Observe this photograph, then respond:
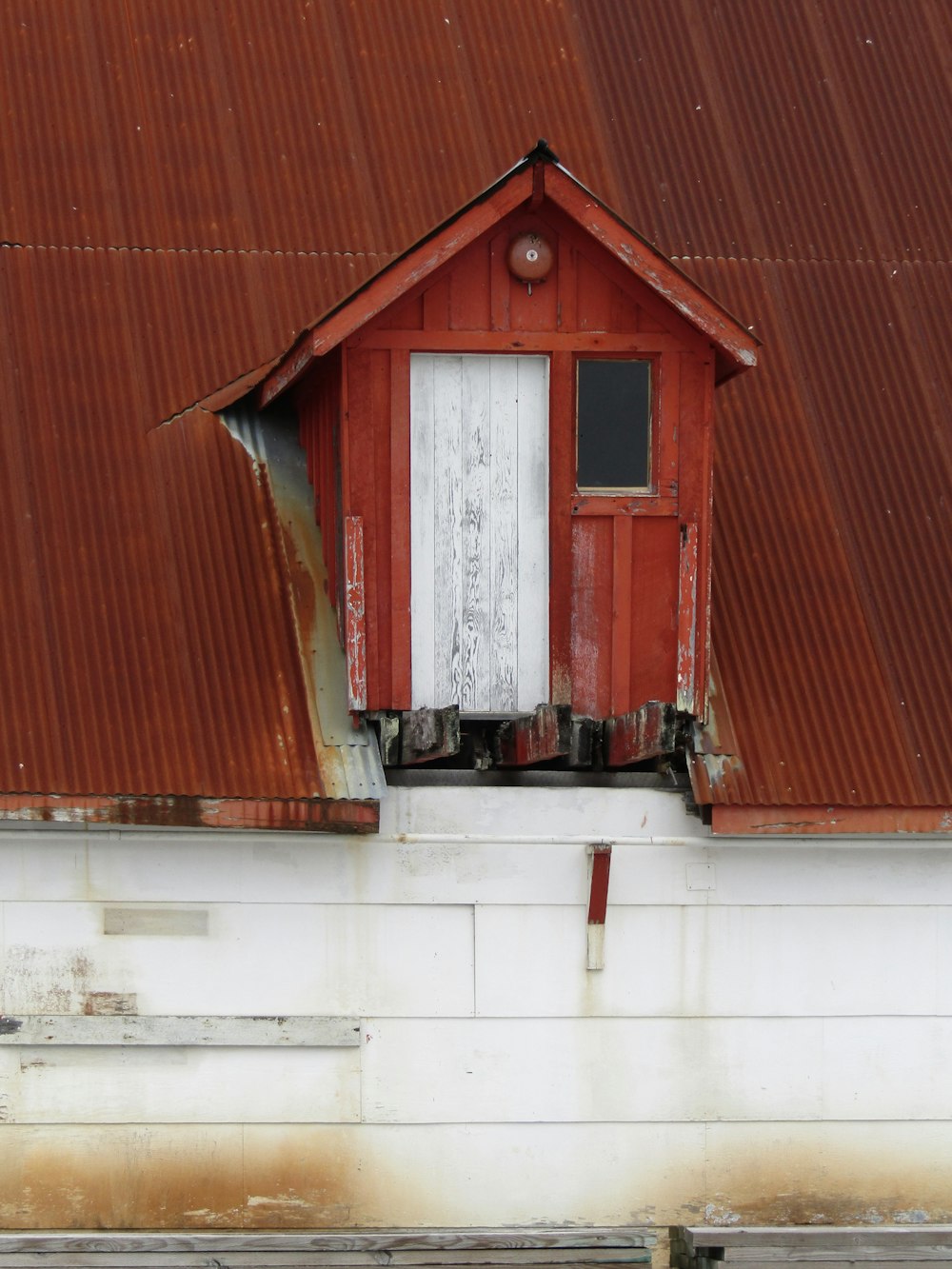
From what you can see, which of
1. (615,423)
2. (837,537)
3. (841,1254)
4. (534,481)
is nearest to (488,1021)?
(841,1254)

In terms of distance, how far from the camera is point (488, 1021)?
828 cm

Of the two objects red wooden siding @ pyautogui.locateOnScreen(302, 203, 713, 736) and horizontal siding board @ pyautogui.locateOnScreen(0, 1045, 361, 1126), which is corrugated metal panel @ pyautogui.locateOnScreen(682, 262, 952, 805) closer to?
red wooden siding @ pyautogui.locateOnScreen(302, 203, 713, 736)

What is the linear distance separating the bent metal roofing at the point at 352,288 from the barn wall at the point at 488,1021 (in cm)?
43

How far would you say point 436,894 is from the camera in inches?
326

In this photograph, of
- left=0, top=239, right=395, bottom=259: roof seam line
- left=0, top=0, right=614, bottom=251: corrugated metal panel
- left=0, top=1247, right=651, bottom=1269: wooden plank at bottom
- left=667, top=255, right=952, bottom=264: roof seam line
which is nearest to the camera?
left=0, top=1247, right=651, bottom=1269: wooden plank at bottom

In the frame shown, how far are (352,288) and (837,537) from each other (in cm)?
294

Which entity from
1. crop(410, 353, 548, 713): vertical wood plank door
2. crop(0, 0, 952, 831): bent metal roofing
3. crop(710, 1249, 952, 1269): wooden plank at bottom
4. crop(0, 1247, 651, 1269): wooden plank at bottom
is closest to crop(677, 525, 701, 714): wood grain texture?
crop(0, 0, 952, 831): bent metal roofing

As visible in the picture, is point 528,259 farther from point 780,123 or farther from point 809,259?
point 780,123

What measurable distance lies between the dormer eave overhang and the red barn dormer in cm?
12

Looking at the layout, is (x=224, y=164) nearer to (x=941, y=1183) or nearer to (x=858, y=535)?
(x=858, y=535)

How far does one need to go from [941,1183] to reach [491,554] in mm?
3466

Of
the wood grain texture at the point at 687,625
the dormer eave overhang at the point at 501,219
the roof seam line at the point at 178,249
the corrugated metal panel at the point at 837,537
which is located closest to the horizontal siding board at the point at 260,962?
the wood grain texture at the point at 687,625

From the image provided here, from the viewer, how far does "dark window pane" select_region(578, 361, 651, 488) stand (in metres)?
8.45

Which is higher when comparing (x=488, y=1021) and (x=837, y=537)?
(x=837, y=537)
